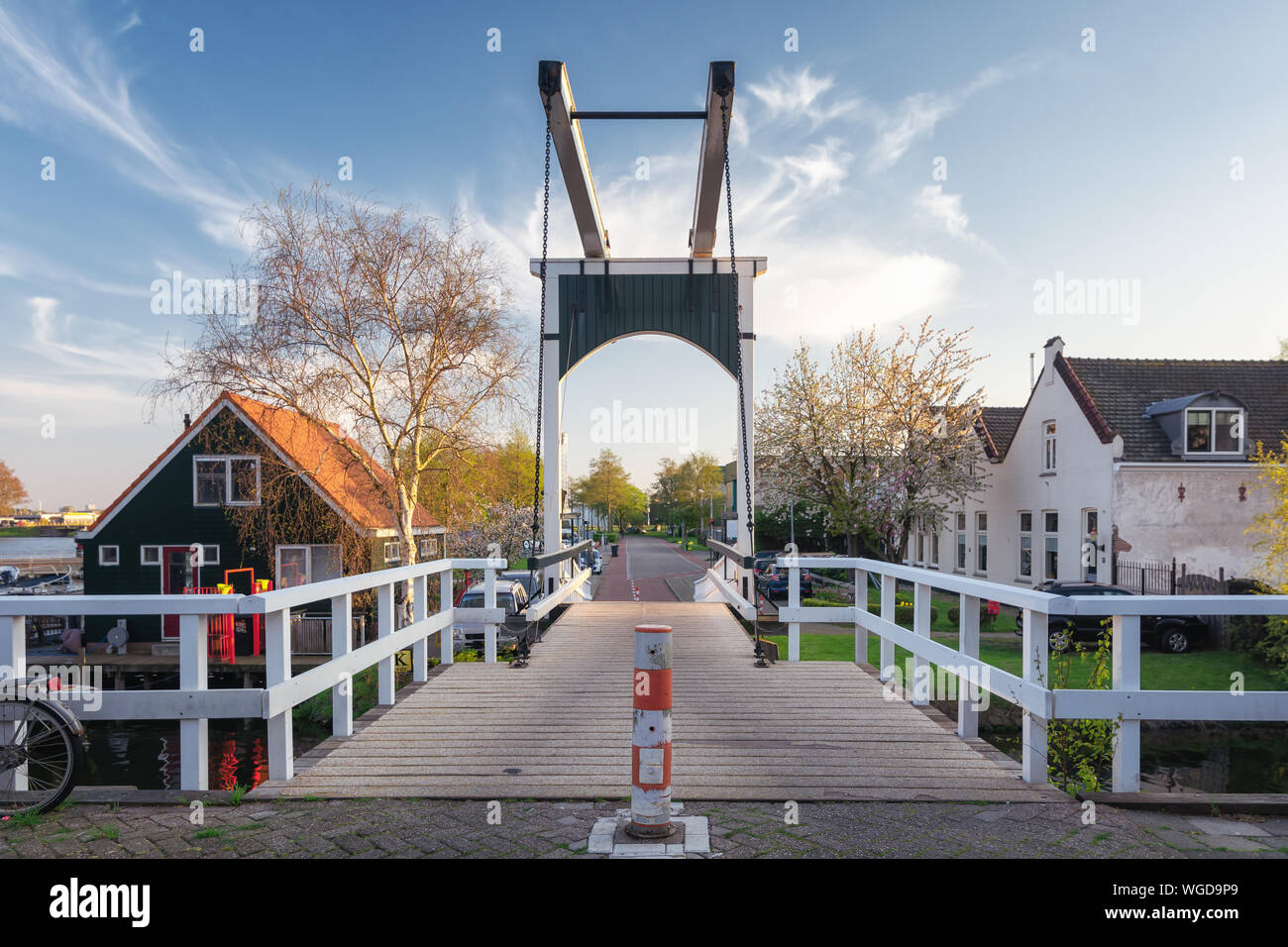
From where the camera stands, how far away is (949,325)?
24.8 metres

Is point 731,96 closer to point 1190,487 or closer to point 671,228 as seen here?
point 671,228

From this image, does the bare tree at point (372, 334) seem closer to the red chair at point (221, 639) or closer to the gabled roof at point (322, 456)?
the gabled roof at point (322, 456)

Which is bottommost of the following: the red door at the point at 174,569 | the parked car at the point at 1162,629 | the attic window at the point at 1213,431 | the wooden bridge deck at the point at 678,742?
the parked car at the point at 1162,629

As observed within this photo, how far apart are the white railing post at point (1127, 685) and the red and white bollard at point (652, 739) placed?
2474 mm

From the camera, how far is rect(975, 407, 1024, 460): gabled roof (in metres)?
25.8

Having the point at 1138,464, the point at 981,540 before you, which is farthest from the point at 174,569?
the point at 981,540

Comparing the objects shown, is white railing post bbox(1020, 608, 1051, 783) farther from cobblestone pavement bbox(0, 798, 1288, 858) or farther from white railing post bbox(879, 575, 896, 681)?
white railing post bbox(879, 575, 896, 681)

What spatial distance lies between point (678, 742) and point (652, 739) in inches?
60.2

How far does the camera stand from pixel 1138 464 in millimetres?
18438

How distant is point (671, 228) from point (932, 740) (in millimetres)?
9275

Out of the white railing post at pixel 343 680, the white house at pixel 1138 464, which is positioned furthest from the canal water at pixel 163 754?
the white house at pixel 1138 464

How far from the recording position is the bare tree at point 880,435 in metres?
24.3
